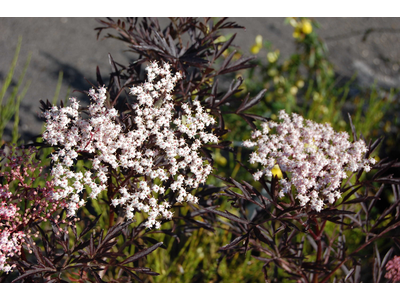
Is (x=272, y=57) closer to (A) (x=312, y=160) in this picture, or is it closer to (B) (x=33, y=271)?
(A) (x=312, y=160)

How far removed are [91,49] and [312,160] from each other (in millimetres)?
3477

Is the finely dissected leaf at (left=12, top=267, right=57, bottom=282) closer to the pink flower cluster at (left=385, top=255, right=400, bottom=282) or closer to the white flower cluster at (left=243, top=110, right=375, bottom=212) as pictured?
the white flower cluster at (left=243, top=110, right=375, bottom=212)

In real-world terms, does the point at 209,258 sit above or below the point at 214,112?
below

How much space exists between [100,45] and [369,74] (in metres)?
3.31

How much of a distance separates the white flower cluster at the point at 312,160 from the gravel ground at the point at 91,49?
2.58 metres

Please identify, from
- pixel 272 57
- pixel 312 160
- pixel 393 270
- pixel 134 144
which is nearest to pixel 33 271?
pixel 134 144

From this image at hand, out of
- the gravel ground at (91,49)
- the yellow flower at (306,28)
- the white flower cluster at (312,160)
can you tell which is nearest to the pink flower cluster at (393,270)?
the white flower cluster at (312,160)

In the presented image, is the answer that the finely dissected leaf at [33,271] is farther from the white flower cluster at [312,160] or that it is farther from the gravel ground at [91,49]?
the gravel ground at [91,49]

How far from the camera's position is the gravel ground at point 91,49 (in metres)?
3.64

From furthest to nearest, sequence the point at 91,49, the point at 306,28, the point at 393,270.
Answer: the point at 91,49 → the point at 306,28 → the point at 393,270

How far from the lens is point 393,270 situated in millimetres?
1619

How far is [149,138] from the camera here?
134 cm
